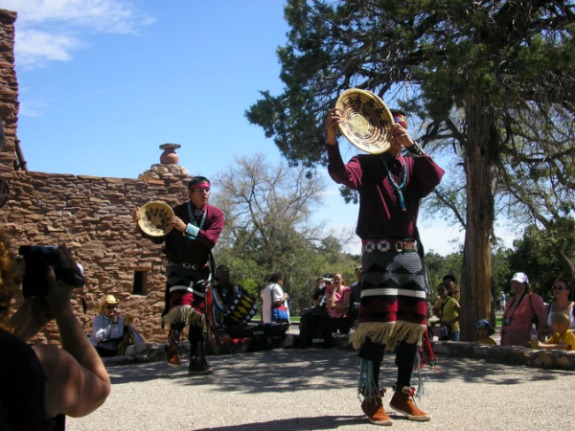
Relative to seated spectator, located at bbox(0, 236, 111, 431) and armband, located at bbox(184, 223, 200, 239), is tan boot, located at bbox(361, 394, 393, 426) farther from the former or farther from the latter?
armband, located at bbox(184, 223, 200, 239)

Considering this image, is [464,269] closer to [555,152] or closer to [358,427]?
[555,152]

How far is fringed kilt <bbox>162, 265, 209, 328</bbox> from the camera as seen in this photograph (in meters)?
6.99

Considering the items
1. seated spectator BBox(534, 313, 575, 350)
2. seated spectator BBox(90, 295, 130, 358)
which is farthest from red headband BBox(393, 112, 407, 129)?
seated spectator BBox(90, 295, 130, 358)

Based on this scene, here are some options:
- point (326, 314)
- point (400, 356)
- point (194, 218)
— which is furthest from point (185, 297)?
point (326, 314)

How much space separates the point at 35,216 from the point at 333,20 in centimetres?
734

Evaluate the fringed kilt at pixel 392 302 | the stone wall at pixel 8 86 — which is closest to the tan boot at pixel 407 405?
the fringed kilt at pixel 392 302

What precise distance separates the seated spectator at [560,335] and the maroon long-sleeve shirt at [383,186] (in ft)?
13.1

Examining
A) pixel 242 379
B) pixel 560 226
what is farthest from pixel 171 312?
pixel 560 226

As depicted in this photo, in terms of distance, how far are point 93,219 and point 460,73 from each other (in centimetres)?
888

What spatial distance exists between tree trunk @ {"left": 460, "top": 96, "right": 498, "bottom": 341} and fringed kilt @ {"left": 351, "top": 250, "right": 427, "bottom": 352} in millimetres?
6539

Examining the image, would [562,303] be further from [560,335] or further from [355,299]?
[355,299]

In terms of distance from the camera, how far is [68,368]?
1.91 metres

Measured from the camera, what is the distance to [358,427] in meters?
4.46

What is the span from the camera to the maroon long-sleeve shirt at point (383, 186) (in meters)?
4.86
